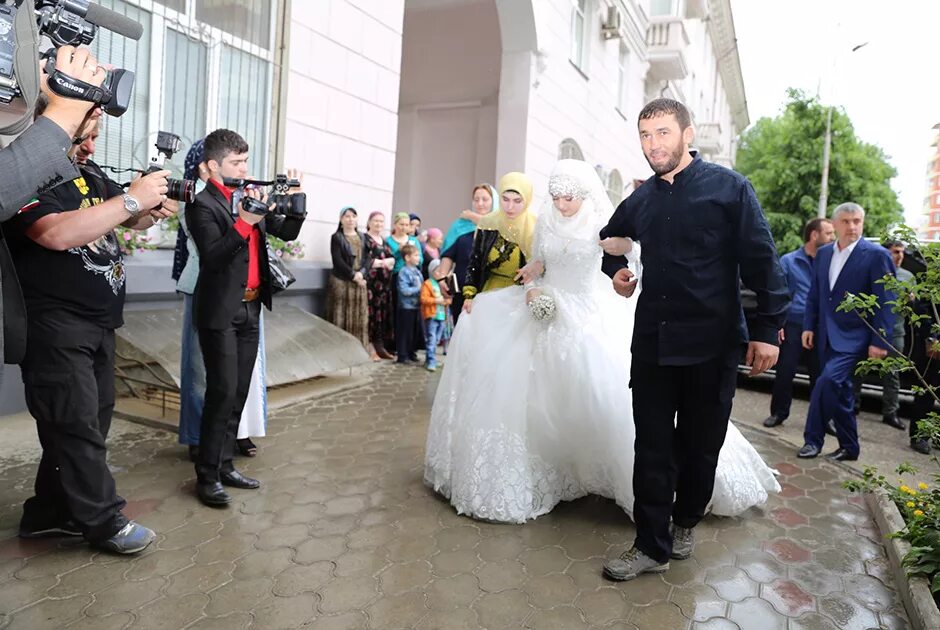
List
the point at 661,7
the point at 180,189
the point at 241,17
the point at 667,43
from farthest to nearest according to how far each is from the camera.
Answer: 1. the point at 661,7
2. the point at 667,43
3. the point at 241,17
4. the point at 180,189

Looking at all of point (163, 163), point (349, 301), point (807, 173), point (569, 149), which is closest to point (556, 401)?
point (163, 163)

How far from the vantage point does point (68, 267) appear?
105 inches

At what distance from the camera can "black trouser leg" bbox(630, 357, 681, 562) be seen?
291 centimetres

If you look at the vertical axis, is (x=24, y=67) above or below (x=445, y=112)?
below

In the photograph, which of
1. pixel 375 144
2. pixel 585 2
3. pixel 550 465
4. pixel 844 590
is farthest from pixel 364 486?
pixel 585 2

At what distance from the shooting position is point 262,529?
10.7 feet

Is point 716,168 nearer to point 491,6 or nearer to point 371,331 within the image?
point 371,331

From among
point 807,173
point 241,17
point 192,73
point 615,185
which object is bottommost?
point 192,73

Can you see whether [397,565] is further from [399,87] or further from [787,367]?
[399,87]

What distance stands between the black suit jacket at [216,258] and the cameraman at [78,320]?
0.46m

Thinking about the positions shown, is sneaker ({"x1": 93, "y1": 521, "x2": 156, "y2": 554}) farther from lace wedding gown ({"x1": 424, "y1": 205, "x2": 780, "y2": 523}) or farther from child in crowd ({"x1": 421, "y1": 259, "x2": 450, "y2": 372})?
child in crowd ({"x1": 421, "y1": 259, "x2": 450, "y2": 372})

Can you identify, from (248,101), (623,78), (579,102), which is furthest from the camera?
(623,78)

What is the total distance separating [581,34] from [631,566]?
13652mm

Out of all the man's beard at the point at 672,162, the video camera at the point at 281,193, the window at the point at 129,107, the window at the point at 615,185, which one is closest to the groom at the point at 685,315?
the man's beard at the point at 672,162
